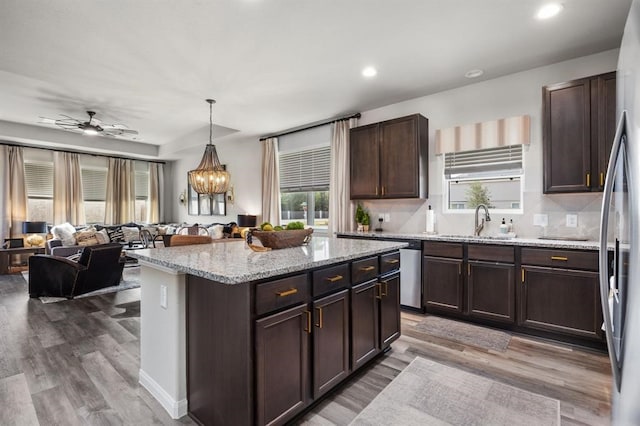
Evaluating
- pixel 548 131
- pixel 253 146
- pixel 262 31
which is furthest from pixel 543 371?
pixel 253 146

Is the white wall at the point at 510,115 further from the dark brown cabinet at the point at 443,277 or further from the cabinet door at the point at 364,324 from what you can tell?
the cabinet door at the point at 364,324

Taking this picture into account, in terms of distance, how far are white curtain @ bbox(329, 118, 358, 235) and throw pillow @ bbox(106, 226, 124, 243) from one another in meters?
5.19

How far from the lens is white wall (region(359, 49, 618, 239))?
324 cm

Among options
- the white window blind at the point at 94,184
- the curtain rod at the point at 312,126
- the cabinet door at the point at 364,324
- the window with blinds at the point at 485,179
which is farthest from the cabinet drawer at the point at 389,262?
the white window blind at the point at 94,184

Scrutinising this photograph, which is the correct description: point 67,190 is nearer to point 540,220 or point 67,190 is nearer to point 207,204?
point 207,204

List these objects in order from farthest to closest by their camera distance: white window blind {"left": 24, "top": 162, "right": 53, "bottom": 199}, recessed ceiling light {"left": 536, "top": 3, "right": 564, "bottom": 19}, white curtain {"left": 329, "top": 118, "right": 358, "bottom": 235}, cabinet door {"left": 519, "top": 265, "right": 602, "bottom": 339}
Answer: white window blind {"left": 24, "top": 162, "right": 53, "bottom": 199} → white curtain {"left": 329, "top": 118, "right": 358, "bottom": 235} → cabinet door {"left": 519, "top": 265, "right": 602, "bottom": 339} → recessed ceiling light {"left": 536, "top": 3, "right": 564, "bottom": 19}

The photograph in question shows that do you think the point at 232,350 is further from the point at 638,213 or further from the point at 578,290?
the point at 578,290

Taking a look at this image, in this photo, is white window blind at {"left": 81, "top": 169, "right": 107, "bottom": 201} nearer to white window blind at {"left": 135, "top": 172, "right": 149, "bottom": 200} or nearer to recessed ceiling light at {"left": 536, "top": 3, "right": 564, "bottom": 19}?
white window blind at {"left": 135, "top": 172, "right": 149, "bottom": 200}

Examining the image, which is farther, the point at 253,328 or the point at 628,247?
the point at 253,328

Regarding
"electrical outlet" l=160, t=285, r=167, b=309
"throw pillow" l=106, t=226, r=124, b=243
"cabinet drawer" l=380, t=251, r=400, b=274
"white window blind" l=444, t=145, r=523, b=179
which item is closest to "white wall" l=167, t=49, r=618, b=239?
"white window blind" l=444, t=145, r=523, b=179

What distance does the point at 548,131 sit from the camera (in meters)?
3.16

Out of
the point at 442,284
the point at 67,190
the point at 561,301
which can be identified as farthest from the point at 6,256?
the point at 561,301

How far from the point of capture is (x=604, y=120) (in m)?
2.86

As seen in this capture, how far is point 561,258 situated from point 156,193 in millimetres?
9317
